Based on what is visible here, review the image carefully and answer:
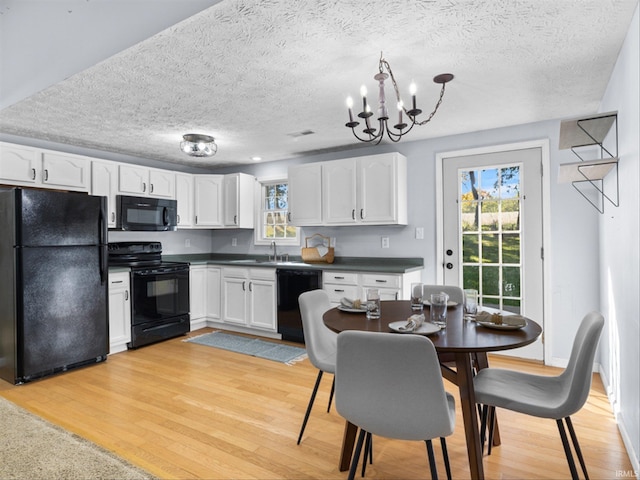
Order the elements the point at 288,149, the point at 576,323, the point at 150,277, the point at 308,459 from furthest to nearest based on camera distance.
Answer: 1. the point at 288,149
2. the point at 150,277
3. the point at 576,323
4. the point at 308,459

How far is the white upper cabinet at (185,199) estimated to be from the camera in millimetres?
5043

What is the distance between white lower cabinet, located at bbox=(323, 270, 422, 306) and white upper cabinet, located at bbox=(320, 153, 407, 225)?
23.2 inches

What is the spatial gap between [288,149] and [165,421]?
313 cm

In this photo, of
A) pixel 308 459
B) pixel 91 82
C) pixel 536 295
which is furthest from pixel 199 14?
pixel 536 295

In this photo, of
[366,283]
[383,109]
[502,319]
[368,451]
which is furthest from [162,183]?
[502,319]

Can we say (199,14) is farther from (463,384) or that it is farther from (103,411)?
(103,411)

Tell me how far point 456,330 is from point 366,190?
2.53 m

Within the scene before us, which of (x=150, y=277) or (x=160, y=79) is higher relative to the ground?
(x=160, y=79)

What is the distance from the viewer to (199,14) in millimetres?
1834

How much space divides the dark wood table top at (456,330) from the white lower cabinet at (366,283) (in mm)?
1336

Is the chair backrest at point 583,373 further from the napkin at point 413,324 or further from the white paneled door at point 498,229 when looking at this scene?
the white paneled door at point 498,229

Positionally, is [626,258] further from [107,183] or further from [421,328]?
[107,183]

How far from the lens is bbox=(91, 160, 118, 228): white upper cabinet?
4164 millimetres

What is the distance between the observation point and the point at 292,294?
431 centimetres
